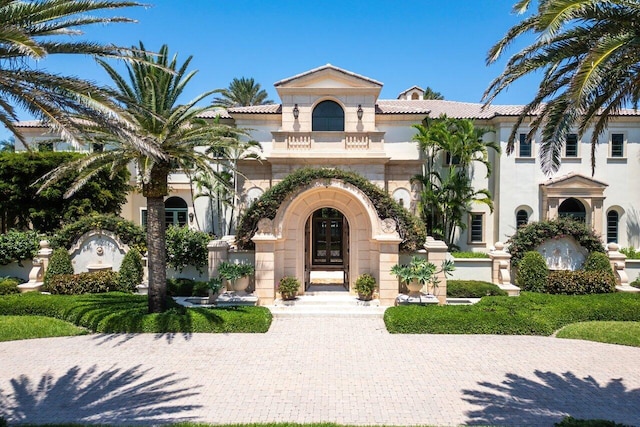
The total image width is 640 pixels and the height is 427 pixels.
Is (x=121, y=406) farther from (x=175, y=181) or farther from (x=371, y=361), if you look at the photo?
(x=175, y=181)

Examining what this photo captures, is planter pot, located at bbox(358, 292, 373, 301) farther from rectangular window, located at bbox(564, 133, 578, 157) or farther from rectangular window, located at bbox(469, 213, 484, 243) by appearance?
rectangular window, located at bbox(564, 133, 578, 157)

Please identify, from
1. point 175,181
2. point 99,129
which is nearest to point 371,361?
point 99,129

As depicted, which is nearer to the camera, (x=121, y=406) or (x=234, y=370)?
(x=121, y=406)

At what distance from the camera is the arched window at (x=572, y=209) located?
26.7 meters

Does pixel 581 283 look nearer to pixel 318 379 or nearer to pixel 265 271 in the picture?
pixel 265 271

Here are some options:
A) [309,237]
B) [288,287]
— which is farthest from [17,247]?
[309,237]

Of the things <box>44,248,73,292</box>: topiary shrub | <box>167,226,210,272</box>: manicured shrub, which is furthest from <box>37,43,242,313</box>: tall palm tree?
<box>44,248,73,292</box>: topiary shrub

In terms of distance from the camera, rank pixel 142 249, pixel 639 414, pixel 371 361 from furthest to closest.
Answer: pixel 142 249 < pixel 371 361 < pixel 639 414

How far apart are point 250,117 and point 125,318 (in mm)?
15336

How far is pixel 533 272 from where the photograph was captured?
60.5 feet

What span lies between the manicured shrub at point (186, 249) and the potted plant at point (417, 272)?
8.97 metres

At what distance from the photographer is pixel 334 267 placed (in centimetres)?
2370

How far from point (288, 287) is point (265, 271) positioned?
123 centimetres

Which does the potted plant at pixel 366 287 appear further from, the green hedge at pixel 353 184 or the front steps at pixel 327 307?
the green hedge at pixel 353 184
